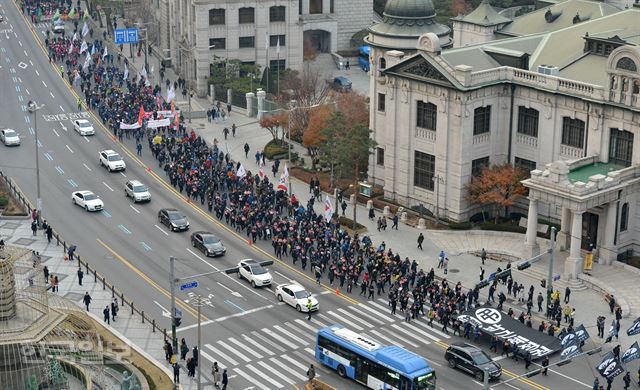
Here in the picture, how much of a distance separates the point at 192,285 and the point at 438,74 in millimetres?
34482

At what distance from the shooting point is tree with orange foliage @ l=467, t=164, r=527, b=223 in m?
95.2

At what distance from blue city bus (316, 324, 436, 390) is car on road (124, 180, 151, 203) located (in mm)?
33109

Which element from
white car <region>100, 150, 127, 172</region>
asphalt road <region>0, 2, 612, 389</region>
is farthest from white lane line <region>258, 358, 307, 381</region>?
white car <region>100, 150, 127, 172</region>

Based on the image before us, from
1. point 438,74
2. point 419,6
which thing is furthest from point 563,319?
point 419,6

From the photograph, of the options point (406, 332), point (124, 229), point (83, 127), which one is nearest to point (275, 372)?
point (406, 332)

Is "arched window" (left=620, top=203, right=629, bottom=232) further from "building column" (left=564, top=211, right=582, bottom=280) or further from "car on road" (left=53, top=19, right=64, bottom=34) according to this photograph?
"car on road" (left=53, top=19, right=64, bottom=34)

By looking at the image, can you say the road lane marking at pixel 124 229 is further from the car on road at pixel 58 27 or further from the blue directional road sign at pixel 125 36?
the car on road at pixel 58 27

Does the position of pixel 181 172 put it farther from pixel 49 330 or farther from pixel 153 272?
pixel 49 330

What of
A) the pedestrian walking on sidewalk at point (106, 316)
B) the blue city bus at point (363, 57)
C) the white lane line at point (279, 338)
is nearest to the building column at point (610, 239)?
the white lane line at point (279, 338)

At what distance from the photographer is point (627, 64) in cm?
8781

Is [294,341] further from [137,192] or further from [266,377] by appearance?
[137,192]

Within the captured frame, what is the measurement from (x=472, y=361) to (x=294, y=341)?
A: 1180cm

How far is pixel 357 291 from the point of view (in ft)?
278

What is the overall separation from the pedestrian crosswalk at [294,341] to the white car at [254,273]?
5519 millimetres
